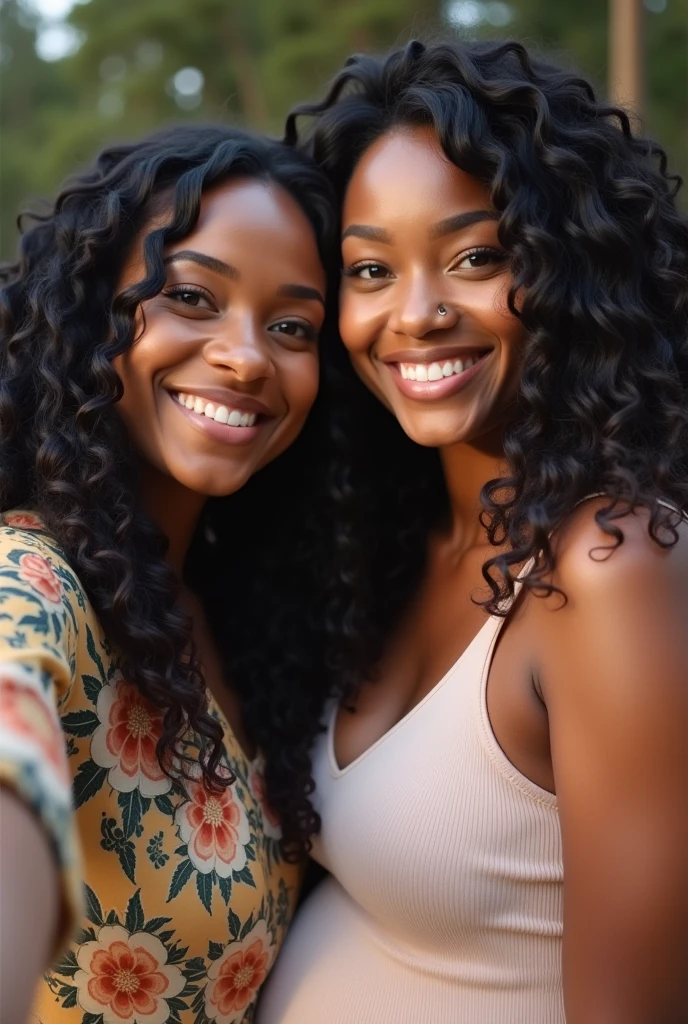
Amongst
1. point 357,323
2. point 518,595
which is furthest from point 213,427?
point 518,595

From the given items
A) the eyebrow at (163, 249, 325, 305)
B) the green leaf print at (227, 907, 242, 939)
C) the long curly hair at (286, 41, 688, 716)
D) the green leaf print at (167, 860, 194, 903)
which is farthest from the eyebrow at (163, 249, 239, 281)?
the green leaf print at (227, 907, 242, 939)

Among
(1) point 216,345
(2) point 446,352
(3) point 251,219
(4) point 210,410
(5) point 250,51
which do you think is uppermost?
(3) point 251,219

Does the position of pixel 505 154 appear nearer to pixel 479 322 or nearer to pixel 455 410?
pixel 479 322

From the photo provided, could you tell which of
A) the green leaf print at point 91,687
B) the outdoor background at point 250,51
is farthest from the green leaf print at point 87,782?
the outdoor background at point 250,51

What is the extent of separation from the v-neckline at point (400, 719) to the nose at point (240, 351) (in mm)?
673

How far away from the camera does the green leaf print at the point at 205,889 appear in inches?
79.1

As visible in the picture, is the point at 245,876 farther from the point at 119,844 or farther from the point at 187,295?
the point at 187,295

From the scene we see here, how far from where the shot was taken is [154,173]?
2268 mm

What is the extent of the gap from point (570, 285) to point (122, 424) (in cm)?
91

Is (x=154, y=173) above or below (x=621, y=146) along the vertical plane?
below

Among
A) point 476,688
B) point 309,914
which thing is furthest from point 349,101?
point 309,914

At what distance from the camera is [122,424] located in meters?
2.21

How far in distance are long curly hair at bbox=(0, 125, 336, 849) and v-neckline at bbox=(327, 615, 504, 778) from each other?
2.6 inches

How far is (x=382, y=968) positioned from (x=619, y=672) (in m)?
0.85
